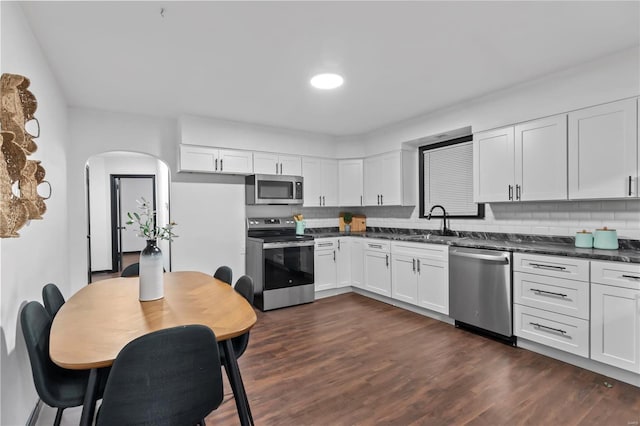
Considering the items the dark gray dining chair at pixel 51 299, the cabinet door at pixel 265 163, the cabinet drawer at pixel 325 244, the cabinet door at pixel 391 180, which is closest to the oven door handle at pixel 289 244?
the cabinet drawer at pixel 325 244

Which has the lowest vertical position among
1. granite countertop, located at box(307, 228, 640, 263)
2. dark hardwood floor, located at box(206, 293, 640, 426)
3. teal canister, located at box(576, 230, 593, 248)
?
dark hardwood floor, located at box(206, 293, 640, 426)

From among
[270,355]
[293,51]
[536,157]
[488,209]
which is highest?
[293,51]

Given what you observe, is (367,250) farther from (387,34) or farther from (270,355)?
(387,34)

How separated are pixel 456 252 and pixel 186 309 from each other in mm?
2728

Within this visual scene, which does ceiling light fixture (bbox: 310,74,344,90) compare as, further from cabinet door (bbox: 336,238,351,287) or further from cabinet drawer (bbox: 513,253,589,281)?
cabinet door (bbox: 336,238,351,287)

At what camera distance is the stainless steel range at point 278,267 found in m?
4.15

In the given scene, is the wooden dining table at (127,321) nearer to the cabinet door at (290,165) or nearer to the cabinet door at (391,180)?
the cabinet door at (290,165)

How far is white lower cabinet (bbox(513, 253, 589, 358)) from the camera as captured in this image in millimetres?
2508

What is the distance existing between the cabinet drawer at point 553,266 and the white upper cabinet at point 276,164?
10.0 feet

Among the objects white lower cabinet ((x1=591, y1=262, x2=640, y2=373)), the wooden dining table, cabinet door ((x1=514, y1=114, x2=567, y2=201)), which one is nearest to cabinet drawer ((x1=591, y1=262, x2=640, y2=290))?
white lower cabinet ((x1=591, y1=262, x2=640, y2=373))

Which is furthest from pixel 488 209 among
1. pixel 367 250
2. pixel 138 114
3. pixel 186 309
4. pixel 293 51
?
pixel 138 114

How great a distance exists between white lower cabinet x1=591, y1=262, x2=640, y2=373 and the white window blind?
1.71 meters

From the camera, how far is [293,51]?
2438mm

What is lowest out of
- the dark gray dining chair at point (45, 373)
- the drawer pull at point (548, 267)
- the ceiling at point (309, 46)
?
the dark gray dining chair at point (45, 373)
